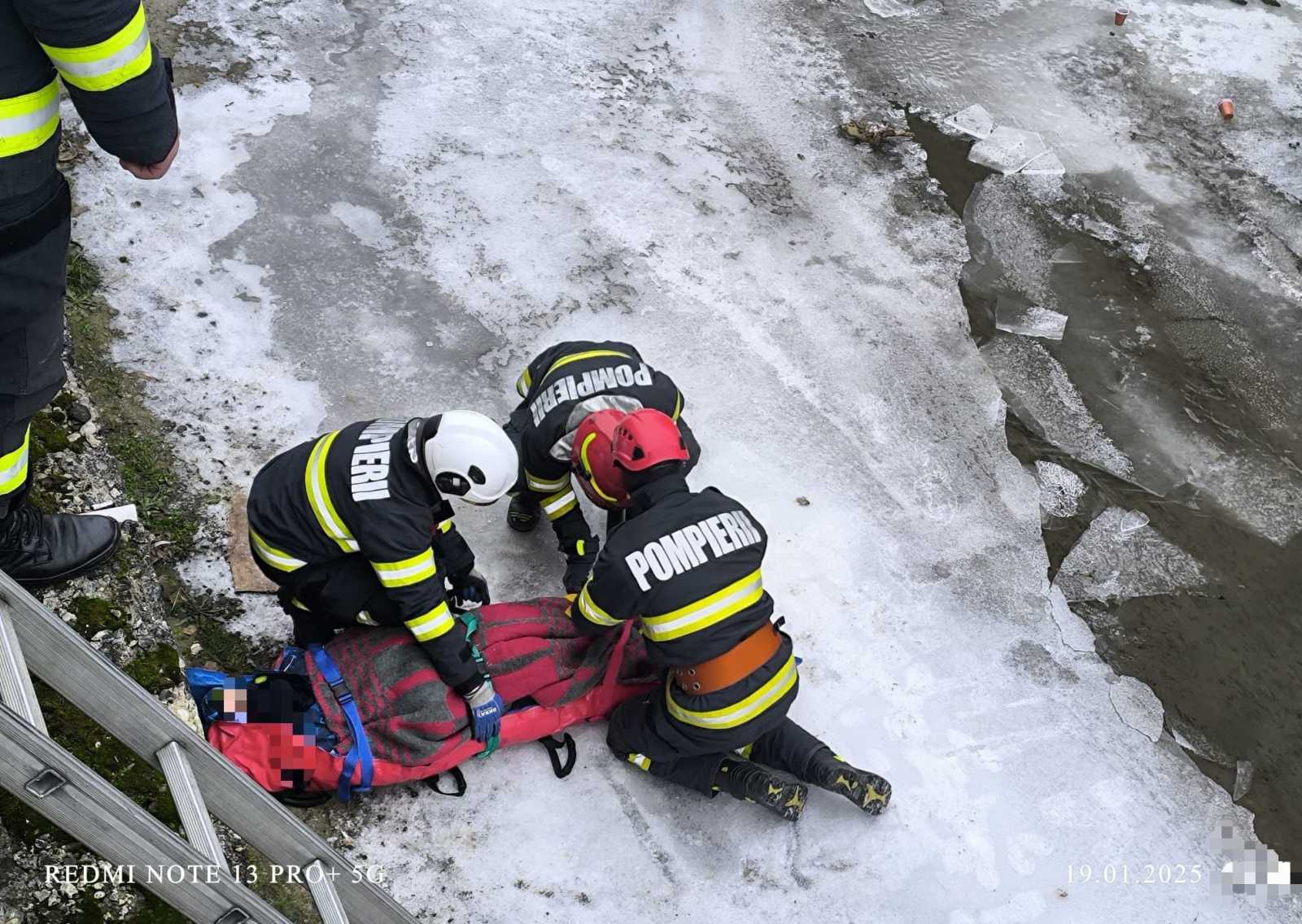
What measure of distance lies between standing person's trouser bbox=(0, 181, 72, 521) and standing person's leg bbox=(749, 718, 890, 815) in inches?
96.2

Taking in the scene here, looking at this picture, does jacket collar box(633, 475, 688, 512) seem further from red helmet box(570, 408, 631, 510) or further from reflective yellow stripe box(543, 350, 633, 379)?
reflective yellow stripe box(543, 350, 633, 379)

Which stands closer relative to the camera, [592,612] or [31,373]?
[31,373]

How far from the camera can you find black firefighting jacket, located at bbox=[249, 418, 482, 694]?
341cm

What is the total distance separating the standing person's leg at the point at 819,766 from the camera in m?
3.74

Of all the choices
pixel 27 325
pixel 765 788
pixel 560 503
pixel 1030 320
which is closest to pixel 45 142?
pixel 27 325

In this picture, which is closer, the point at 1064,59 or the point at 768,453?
the point at 768,453

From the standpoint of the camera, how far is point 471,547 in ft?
14.7

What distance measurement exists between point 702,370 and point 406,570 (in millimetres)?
2159

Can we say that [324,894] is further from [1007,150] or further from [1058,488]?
[1007,150]

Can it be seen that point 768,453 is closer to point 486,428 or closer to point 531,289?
point 531,289

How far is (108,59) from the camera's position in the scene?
262cm

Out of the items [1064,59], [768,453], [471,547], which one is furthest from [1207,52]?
[471,547]

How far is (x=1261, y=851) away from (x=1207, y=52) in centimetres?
576

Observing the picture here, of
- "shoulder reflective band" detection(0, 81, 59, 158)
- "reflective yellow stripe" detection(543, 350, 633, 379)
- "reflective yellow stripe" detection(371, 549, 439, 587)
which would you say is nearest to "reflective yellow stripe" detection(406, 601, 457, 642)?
"reflective yellow stripe" detection(371, 549, 439, 587)
